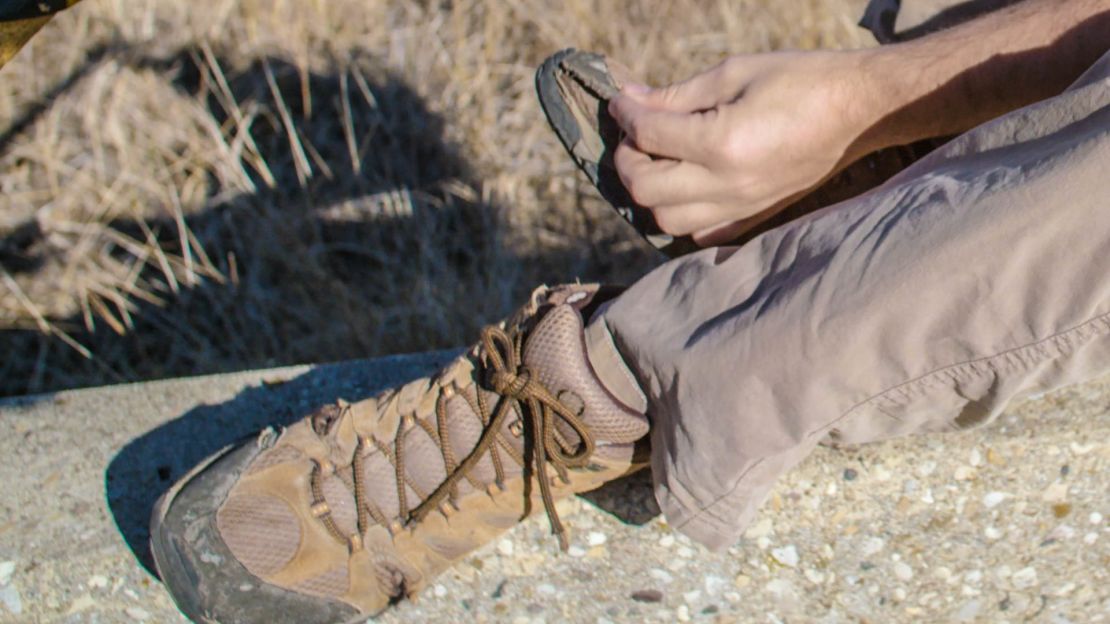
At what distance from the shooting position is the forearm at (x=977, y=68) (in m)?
1.33

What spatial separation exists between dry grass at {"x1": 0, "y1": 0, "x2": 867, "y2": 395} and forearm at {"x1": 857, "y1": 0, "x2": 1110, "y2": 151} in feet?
3.85

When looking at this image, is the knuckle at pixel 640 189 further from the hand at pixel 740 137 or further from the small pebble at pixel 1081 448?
the small pebble at pixel 1081 448

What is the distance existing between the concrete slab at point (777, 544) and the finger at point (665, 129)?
441 mm

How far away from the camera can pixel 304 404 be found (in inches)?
67.1

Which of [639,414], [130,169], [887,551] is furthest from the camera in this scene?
[130,169]

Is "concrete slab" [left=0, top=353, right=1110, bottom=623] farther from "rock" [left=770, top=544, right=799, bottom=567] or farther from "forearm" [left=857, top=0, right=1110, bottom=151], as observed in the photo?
"forearm" [left=857, top=0, right=1110, bottom=151]

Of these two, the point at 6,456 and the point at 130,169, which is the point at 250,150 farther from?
the point at 6,456

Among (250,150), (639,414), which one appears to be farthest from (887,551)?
(250,150)

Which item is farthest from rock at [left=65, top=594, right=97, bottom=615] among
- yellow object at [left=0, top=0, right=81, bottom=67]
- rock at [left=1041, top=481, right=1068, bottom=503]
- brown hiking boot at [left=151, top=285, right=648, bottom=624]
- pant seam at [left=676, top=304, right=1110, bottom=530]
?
rock at [left=1041, top=481, right=1068, bottom=503]

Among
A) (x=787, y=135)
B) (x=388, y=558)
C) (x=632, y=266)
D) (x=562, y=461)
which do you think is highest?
(x=787, y=135)

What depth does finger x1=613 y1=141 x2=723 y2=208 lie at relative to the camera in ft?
4.79

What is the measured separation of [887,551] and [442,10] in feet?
6.55

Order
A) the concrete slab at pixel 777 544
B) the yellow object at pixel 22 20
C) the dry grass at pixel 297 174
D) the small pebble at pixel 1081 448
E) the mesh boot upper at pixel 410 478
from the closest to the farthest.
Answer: the yellow object at pixel 22 20
the mesh boot upper at pixel 410 478
the concrete slab at pixel 777 544
the small pebble at pixel 1081 448
the dry grass at pixel 297 174

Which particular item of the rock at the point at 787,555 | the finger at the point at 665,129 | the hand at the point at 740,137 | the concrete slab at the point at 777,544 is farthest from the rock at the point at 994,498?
the finger at the point at 665,129
